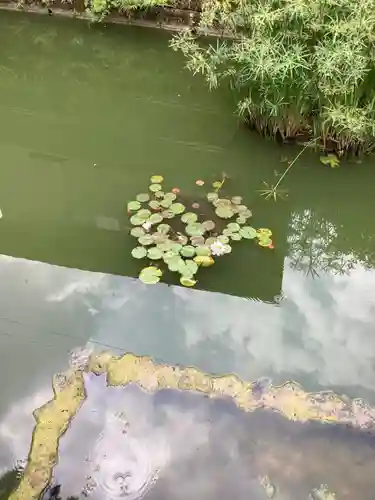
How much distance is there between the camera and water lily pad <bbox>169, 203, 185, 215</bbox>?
3.05 m

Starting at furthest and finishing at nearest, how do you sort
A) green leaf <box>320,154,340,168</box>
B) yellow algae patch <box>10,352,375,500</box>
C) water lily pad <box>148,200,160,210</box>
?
green leaf <box>320,154,340,168</box> < water lily pad <box>148,200,160,210</box> < yellow algae patch <box>10,352,375,500</box>

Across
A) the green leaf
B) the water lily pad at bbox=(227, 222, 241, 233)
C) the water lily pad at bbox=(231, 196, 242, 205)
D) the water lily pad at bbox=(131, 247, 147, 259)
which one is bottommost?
the water lily pad at bbox=(131, 247, 147, 259)

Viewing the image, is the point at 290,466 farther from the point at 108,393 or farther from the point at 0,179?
the point at 0,179

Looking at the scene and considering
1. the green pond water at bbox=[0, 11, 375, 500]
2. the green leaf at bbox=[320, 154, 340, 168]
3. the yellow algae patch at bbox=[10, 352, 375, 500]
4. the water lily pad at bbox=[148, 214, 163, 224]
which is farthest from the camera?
the green leaf at bbox=[320, 154, 340, 168]

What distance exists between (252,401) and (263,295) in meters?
0.65

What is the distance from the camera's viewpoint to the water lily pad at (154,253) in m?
2.79

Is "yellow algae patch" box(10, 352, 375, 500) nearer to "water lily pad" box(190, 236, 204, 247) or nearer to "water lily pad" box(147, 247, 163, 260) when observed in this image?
"water lily pad" box(147, 247, 163, 260)

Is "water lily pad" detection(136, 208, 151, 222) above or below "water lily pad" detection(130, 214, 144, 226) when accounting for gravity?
above

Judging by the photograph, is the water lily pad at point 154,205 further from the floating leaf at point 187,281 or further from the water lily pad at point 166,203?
the floating leaf at point 187,281

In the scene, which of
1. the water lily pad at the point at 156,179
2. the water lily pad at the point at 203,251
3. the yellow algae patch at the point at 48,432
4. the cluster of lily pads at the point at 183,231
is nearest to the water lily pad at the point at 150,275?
the cluster of lily pads at the point at 183,231

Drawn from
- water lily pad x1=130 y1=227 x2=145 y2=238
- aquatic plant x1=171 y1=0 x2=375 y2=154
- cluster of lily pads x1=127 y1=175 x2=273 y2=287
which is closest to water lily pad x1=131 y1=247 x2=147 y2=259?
cluster of lily pads x1=127 y1=175 x2=273 y2=287

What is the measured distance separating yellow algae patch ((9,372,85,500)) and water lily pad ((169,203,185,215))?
109cm

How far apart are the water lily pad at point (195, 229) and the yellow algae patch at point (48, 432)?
0.96 m

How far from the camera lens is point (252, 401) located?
2.24 metres
